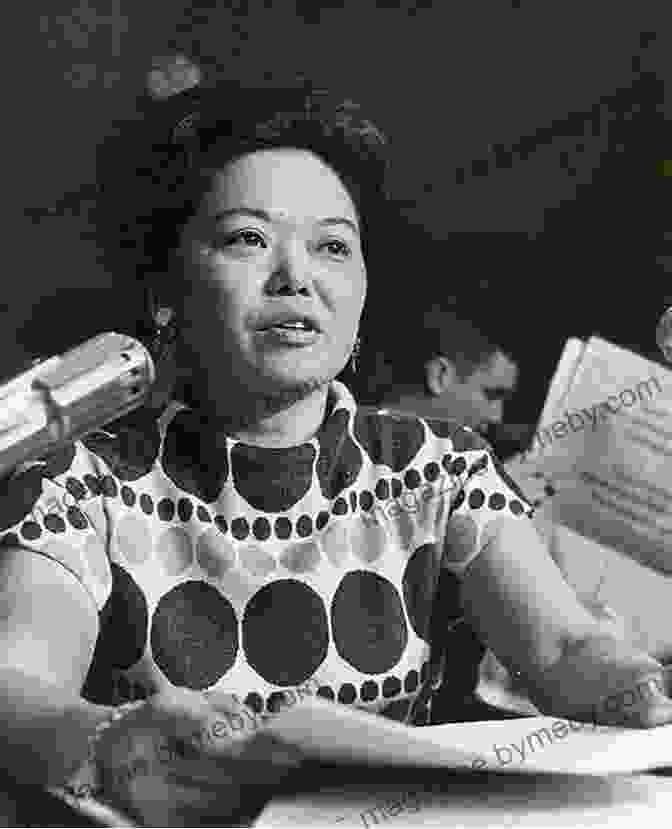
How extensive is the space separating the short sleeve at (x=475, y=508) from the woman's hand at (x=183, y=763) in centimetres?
33

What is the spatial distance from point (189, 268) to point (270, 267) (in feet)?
0.23

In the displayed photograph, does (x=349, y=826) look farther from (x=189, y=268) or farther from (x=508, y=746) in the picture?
(x=189, y=268)

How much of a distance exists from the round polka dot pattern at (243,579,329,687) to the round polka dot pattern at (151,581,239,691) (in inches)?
0.5

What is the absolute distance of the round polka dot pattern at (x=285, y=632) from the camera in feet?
2.37

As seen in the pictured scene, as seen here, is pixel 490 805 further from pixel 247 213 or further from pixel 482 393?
pixel 482 393

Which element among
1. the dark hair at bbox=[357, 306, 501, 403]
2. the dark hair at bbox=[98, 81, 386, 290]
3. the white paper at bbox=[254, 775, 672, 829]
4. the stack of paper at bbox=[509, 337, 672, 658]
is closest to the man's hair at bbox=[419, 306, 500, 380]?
the dark hair at bbox=[357, 306, 501, 403]

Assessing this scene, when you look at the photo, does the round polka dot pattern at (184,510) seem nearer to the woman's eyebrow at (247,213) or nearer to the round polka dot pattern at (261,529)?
the round polka dot pattern at (261,529)

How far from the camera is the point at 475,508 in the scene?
0.78 m

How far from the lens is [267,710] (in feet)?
2.34

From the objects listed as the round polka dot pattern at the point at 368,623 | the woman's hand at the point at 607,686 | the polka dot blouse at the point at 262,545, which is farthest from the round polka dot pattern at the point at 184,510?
the woman's hand at the point at 607,686

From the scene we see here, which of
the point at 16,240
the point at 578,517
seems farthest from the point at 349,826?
the point at 16,240

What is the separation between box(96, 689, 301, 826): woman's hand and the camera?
1.47 ft

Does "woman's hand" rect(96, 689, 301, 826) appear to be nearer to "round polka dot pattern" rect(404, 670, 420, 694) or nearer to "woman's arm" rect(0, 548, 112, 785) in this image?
"woman's arm" rect(0, 548, 112, 785)

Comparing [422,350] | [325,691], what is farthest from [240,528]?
[422,350]
